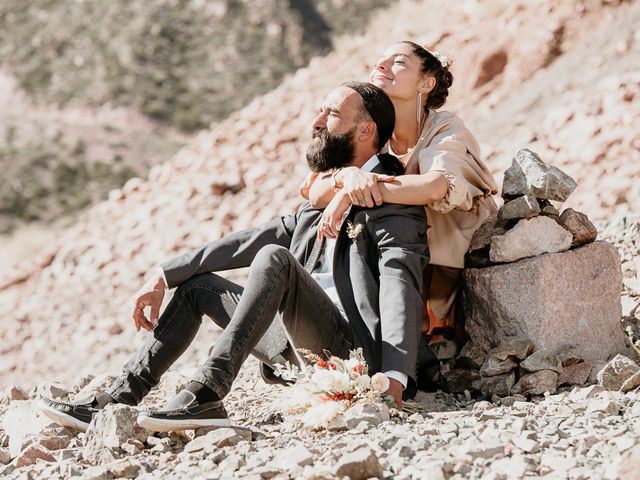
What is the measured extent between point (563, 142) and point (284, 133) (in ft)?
12.5

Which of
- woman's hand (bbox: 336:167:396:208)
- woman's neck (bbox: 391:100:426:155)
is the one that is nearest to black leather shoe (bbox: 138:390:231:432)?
woman's hand (bbox: 336:167:396:208)

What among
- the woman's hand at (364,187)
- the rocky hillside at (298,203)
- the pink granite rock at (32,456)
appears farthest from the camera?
the woman's hand at (364,187)

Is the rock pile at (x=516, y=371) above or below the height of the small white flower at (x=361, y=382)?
below

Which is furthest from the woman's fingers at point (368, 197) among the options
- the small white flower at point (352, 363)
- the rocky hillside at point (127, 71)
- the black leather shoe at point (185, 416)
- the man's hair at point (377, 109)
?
the rocky hillside at point (127, 71)

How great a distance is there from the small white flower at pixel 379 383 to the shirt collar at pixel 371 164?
1043mm

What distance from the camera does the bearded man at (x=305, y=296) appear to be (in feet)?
11.6

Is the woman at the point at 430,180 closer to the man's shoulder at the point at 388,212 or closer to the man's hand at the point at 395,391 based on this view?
the man's shoulder at the point at 388,212

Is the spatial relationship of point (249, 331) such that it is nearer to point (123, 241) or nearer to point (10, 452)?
point (10, 452)

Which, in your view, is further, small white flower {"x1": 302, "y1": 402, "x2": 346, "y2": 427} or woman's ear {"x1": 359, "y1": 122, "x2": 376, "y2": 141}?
woman's ear {"x1": 359, "y1": 122, "x2": 376, "y2": 141}

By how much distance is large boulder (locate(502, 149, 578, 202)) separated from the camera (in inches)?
172

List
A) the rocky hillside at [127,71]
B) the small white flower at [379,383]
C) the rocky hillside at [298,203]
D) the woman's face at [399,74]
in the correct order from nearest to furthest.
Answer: the rocky hillside at [298,203] < the small white flower at [379,383] < the woman's face at [399,74] < the rocky hillside at [127,71]

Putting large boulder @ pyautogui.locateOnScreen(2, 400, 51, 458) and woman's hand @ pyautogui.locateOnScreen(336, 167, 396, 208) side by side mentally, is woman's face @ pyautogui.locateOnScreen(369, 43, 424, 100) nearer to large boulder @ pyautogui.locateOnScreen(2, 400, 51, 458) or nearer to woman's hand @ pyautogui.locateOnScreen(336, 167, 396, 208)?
woman's hand @ pyautogui.locateOnScreen(336, 167, 396, 208)

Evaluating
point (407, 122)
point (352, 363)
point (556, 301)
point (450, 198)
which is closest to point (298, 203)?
point (407, 122)

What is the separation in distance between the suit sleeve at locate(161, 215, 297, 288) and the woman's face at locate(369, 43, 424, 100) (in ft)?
2.58
